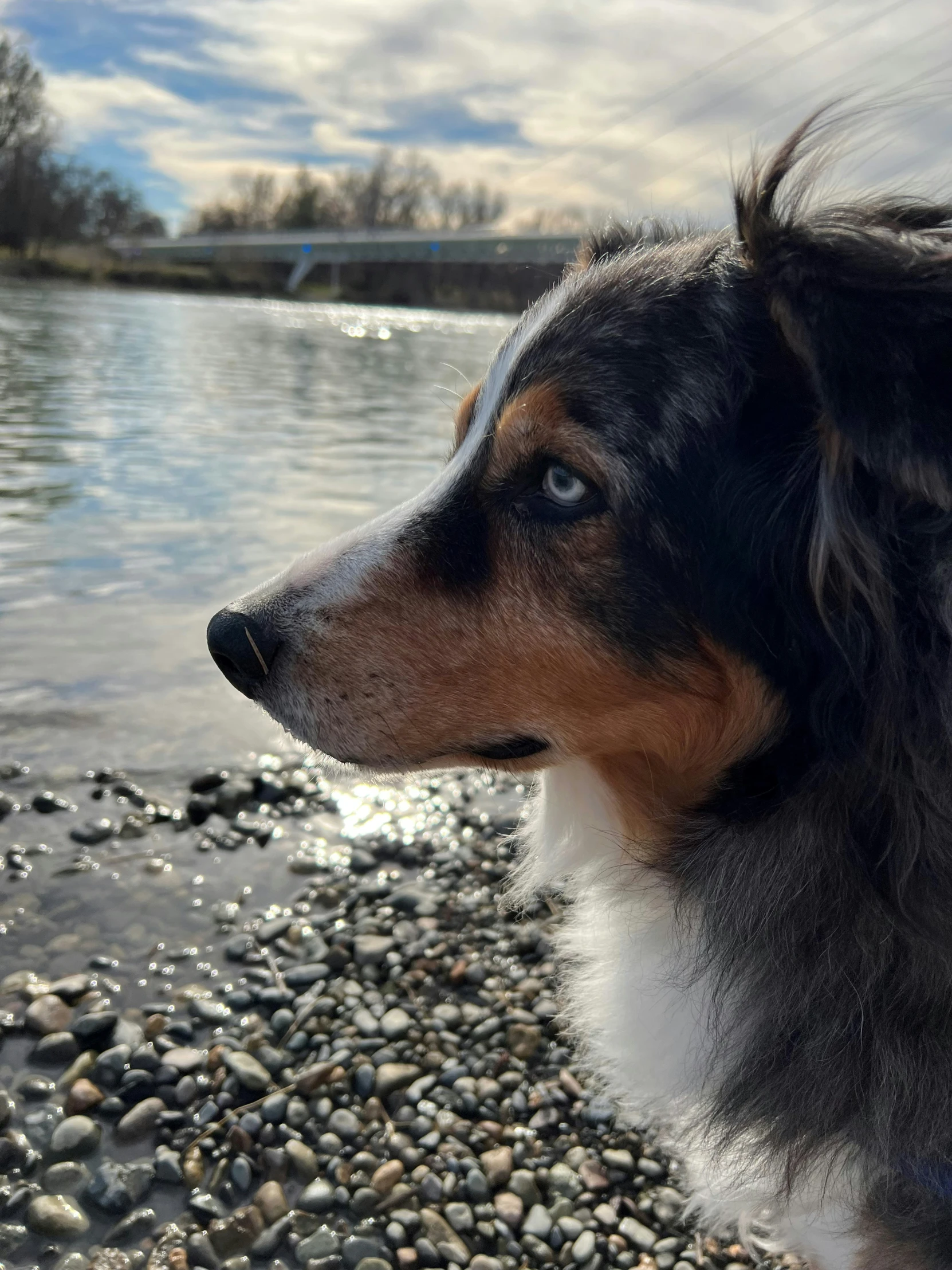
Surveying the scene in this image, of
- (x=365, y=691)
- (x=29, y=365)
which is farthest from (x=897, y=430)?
(x=29, y=365)

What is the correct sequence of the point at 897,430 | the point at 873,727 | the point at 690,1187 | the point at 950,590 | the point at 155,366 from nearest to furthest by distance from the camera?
the point at 897,430, the point at 950,590, the point at 873,727, the point at 690,1187, the point at 155,366

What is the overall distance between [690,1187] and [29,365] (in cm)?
1650

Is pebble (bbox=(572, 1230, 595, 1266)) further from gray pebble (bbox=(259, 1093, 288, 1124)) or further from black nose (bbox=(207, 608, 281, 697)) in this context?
black nose (bbox=(207, 608, 281, 697))

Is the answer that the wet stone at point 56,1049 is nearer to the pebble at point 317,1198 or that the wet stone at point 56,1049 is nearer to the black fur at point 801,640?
the pebble at point 317,1198

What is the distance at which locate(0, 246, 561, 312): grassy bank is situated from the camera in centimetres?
5378

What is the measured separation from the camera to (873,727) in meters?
1.96

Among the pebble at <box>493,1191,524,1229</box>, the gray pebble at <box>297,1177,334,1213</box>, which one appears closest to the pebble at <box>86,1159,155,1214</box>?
the gray pebble at <box>297,1177,334,1213</box>

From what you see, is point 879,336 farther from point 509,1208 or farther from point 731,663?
point 509,1208

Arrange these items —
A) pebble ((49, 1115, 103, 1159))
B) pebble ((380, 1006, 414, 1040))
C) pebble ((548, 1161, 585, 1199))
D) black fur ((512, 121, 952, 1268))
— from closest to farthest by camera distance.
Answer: black fur ((512, 121, 952, 1268)) → pebble ((49, 1115, 103, 1159)) → pebble ((548, 1161, 585, 1199)) → pebble ((380, 1006, 414, 1040))

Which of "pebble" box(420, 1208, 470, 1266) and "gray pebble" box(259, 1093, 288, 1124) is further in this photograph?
"gray pebble" box(259, 1093, 288, 1124)

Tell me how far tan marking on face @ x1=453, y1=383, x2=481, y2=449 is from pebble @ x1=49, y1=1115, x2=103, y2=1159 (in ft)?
7.27

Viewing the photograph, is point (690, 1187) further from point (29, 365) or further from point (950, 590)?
point (29, 365)

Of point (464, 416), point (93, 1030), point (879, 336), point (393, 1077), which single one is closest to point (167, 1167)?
point (93, 1030)

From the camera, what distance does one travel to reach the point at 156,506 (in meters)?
8.53
